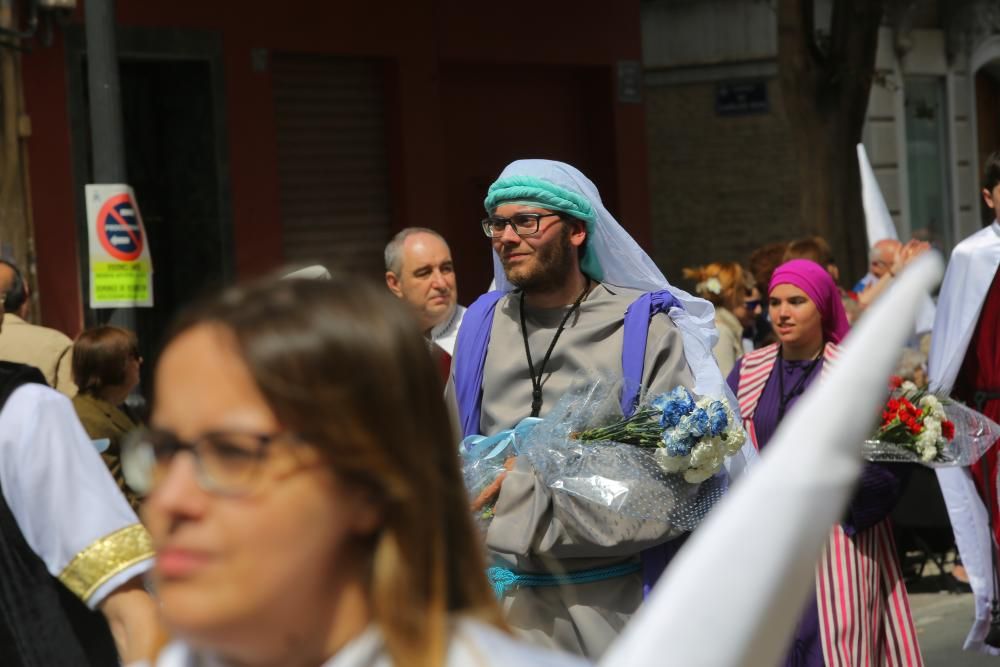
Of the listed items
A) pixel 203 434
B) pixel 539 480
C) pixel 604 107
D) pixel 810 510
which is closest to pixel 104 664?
pixel 539 480

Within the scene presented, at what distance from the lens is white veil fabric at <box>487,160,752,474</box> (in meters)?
5.26

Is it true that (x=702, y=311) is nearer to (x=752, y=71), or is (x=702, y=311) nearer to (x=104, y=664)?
(x=104, y=664)

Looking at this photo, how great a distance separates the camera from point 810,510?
148 cm

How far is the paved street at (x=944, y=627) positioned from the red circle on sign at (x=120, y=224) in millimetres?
4298

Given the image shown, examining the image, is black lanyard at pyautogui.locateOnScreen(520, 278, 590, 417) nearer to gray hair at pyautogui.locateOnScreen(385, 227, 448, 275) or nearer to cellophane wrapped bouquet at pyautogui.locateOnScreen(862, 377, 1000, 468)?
cellophane wrapped bouquet at pyautogui.locateOnScreen(862, 377, 1000, 468)

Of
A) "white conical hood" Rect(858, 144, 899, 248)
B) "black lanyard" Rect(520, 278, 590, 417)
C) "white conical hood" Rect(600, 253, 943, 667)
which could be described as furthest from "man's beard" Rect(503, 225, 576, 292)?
"white conical hood" Rect(858, 144, 899, 248)

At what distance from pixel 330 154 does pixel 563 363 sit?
948 centimetres

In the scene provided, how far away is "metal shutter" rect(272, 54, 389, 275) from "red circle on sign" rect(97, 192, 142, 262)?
186 inches

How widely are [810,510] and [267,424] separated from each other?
57 centimetres

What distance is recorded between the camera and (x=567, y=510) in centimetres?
484

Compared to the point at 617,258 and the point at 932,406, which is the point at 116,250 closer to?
the point at 617,258

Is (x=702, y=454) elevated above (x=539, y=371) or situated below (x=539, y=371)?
below

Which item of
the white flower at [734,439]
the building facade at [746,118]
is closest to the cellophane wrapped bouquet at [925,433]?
the white flower at [734,439]

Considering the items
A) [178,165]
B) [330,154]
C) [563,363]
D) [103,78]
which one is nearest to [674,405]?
[563,363]
